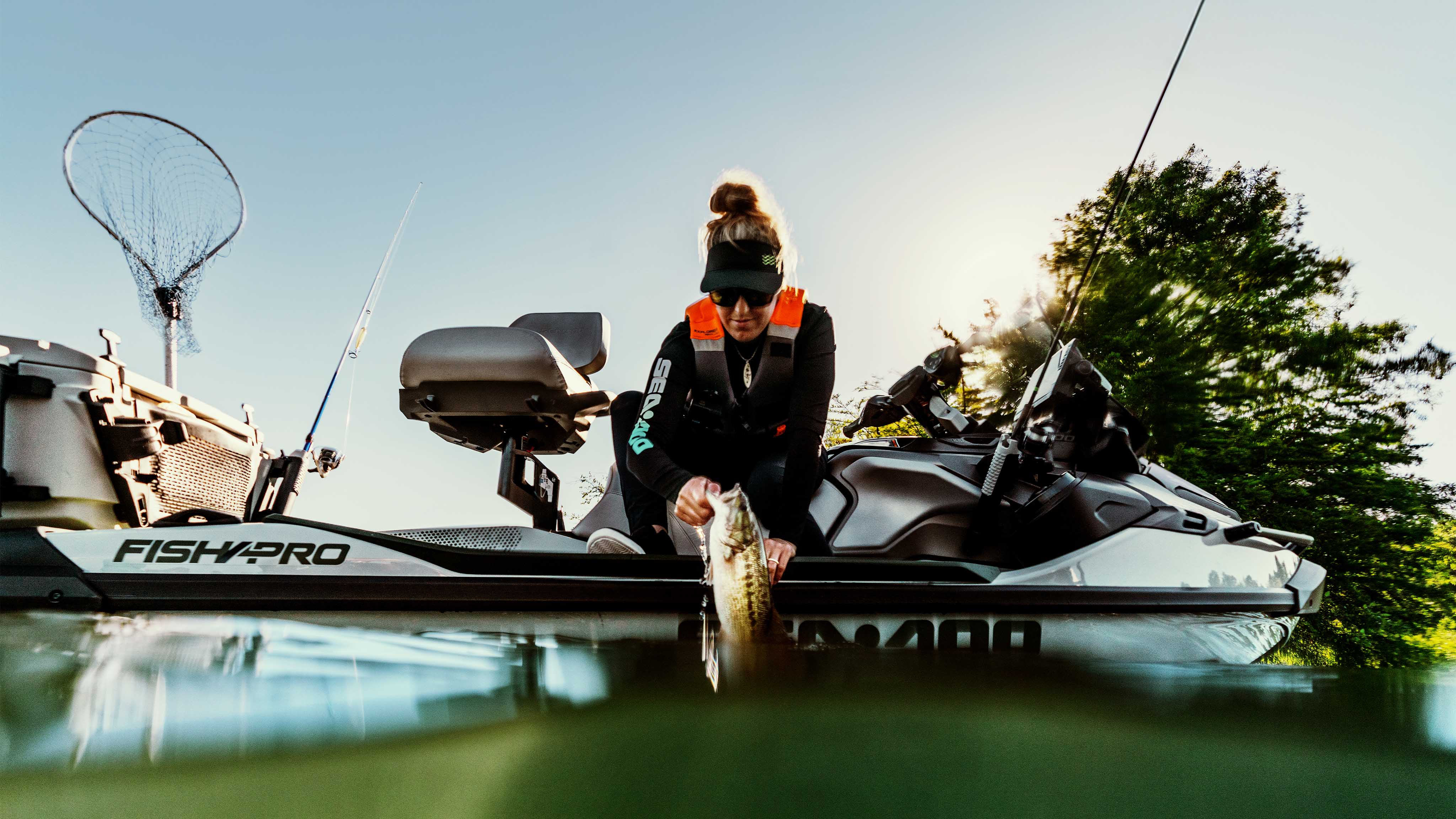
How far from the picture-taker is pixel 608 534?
2404 millimetres

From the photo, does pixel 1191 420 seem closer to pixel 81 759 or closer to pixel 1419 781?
pixel 1419 781

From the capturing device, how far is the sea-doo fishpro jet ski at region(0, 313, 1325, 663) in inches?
80.6

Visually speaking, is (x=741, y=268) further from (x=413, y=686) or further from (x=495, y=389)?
(x=413, y=686)

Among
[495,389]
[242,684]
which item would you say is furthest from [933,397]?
[242,684]

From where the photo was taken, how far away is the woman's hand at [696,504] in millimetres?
2031

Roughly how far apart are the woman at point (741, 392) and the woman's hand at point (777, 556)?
17 cm

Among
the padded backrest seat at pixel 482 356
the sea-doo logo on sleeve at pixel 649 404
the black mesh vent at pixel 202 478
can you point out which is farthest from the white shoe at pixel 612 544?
the black mesh vent at pixel 202 478

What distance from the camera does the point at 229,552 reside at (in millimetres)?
2062

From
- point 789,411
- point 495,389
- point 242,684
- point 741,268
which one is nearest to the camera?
point 242,684

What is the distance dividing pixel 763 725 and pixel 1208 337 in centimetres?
1454

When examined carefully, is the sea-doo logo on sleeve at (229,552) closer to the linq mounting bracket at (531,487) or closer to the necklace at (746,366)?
the linq mounting bracket at (531,487)

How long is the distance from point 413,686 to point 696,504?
2.58 ft

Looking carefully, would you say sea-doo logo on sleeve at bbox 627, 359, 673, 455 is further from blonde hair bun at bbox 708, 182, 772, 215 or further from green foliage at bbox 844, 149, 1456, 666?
green foliage at bbox 844, 149, 1456, 666

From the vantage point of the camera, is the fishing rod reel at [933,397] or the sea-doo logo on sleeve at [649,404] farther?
the fishing rod reel at [933,397]
